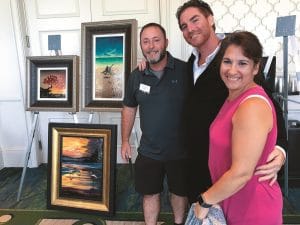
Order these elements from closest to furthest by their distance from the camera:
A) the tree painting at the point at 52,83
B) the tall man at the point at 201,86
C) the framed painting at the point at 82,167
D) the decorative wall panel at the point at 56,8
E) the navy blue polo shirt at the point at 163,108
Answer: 1. the tall man at the point at 201,86
2. the navy blue polo shirt at the point at 163,108
3. the framed painting at the point at 82,167
4. the tree painting at the point at 52,83
5. the decorative wall panel at the point at 56,8

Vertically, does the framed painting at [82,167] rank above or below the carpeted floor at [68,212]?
above

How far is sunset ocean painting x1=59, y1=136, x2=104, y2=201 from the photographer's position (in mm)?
2363

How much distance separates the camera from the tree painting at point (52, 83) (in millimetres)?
2561

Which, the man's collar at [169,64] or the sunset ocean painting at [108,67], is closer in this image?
the man's collar at [169,64]

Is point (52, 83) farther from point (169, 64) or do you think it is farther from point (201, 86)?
point (201, 86)

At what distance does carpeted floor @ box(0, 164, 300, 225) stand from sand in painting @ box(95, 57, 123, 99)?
947 millimetres

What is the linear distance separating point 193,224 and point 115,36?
172cm

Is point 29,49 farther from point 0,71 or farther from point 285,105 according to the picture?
point 285,105

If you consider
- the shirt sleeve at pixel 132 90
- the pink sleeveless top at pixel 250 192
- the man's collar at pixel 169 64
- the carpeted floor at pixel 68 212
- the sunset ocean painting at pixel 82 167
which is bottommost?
the carpeted floor at pixel 68 212

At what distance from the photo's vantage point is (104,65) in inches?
96.8

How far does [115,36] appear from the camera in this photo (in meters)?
2.41

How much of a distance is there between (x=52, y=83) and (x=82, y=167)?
0.79 metres

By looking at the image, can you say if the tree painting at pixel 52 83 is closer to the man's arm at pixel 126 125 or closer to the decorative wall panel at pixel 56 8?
the man's arm at pixel 126 125

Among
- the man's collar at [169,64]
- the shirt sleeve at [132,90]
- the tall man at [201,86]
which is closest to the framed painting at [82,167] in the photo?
the shirt sleeve at [132,90]
